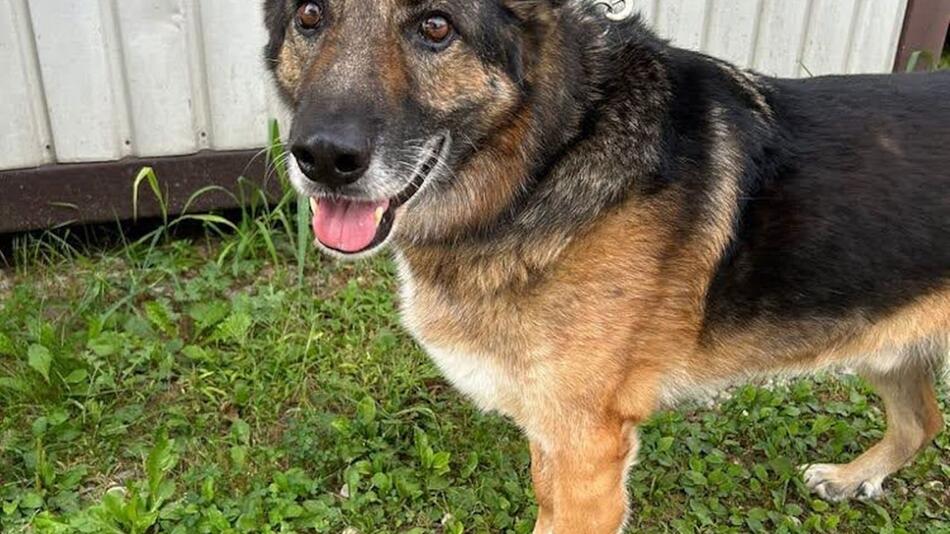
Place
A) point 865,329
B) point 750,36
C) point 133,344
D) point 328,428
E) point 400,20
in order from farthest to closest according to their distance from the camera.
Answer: point 750,36 → point 133,344 → point 328,428 → point 865,329 → point 400,20

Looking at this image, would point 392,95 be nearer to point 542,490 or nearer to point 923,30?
point 542,490

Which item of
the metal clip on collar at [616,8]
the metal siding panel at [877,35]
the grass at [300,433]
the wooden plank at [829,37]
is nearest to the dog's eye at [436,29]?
the metal clip on collar at [616,8]

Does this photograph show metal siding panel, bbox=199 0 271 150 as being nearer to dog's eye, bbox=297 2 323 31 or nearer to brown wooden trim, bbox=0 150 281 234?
brown wooden trim, bbox=0 150 281 234

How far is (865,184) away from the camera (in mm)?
2398

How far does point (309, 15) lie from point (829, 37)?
348 centimetres

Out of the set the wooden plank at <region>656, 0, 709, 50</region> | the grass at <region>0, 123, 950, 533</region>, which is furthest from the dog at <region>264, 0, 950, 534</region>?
the wooden plank at <region>656, 0, 709, 50</region>

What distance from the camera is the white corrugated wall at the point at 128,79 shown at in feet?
12.5

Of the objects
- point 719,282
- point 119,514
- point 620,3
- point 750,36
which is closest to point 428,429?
point 119,514

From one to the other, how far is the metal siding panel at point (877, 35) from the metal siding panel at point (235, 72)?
3056 millimetres

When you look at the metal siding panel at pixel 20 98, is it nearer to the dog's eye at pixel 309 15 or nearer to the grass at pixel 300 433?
the grass at pixel 300 433

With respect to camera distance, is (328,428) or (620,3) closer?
(620,3)

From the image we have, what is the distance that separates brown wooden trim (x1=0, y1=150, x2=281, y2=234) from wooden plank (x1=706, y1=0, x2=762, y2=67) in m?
2.33

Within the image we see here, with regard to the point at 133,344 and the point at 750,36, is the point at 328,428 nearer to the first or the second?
the point at 133,344

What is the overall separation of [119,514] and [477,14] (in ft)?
6.07
